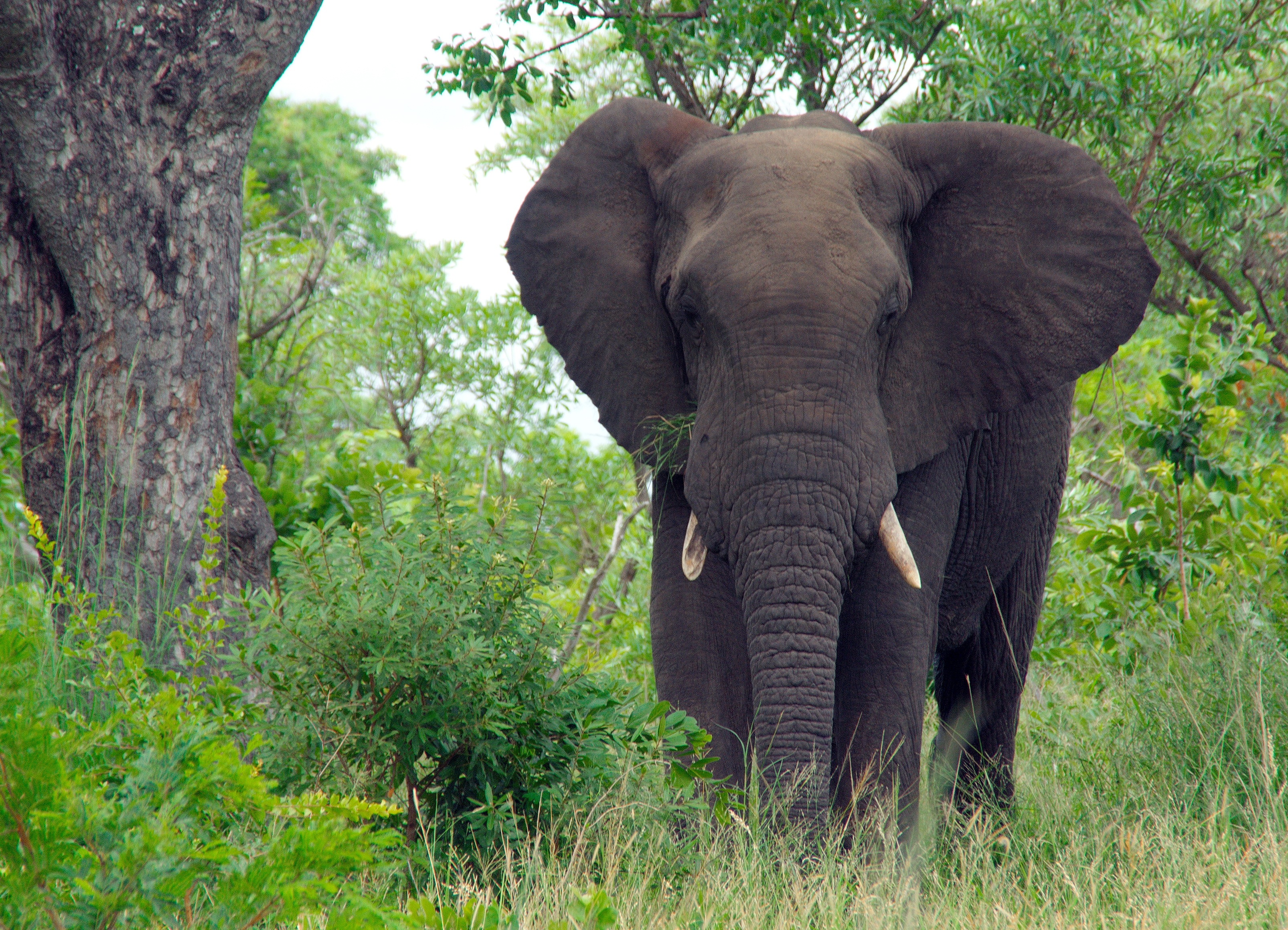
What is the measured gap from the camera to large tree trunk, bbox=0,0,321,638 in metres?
4.44

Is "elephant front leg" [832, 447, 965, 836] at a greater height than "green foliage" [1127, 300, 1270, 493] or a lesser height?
lesser

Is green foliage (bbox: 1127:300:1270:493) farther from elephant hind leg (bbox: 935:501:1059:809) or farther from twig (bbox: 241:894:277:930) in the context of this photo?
twig (bbox: 241:894:277:930)

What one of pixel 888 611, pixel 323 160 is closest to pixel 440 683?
pixel 888 611

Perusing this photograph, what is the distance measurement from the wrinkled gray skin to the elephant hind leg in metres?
0.81

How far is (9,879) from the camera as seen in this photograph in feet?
6.82

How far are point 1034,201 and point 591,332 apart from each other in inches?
71.0

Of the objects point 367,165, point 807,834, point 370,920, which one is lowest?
point 807,834

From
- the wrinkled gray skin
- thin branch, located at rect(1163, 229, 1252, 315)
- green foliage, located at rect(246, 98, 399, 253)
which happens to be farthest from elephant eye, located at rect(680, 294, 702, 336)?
green foliage, located at rect(246, 98, 399, 253)

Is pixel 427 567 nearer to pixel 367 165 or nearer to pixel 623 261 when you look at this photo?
pixel 623 261

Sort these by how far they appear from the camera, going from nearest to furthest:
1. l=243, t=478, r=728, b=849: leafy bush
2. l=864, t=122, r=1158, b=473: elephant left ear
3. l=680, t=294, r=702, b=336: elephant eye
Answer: l=243, t=478, r=728, b=849: leafy bush < l=680, t=294, r=702, b=336: elephant eye < l=864, t=122, r=1158, b=473: elephant left ear

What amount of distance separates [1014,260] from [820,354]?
3.80 ft

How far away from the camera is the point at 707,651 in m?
4.62

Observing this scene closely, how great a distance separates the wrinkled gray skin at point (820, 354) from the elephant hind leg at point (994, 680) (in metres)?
0.81

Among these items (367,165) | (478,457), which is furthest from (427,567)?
(367,165)
